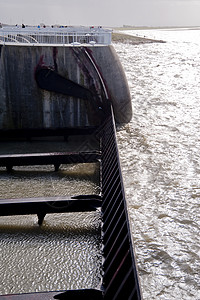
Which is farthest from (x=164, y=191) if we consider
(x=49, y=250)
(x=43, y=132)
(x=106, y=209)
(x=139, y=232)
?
(x=43, y=132)

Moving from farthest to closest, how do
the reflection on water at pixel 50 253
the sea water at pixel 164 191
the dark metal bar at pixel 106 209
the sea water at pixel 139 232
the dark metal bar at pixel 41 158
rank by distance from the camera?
the dark metal bar at pixel 41 158 → the sea water at pixel 164 191 → the sea water at pixel 139 232 → the reflection on water at pixel 50 253 → the dark metal bar at pixel 106 209

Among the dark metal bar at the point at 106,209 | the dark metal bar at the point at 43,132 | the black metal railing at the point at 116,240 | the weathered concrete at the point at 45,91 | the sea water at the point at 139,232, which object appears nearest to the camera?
the black metal railing at the point at 116,240

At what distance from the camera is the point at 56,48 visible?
11781 millimetres

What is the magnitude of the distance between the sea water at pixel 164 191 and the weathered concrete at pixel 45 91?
242 cm

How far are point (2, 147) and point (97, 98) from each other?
418 cm

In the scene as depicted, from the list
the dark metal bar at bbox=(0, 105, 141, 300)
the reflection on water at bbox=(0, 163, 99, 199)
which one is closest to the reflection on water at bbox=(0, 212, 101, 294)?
the dark metal bar at bbox=(0, 105, 141, 300)

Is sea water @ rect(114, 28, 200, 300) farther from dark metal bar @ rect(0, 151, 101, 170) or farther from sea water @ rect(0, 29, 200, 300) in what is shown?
dark metal bar @ rect(0, 151, 101, 170)

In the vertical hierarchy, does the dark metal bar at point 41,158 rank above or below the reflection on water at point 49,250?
above

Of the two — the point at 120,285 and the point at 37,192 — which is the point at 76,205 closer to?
the point at 37,192

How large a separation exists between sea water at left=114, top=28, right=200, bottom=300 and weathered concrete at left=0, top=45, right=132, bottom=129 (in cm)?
242

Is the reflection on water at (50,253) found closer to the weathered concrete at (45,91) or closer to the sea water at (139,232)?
the sea water at (139,232)

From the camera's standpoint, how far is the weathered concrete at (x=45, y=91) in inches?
458

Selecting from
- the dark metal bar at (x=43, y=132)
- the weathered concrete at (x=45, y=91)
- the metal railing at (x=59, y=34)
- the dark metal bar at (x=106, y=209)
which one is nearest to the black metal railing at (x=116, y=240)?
the dark metal bar at (x=106, y=209)

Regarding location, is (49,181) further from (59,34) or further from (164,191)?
(59,34)
